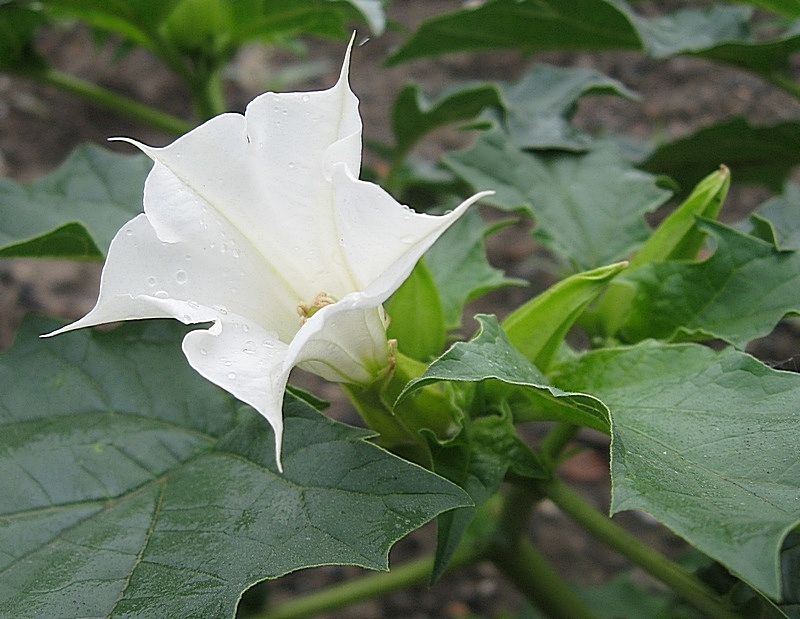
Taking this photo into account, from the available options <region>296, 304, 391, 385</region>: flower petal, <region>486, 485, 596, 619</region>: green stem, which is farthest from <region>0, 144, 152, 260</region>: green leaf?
<region>486, 485, 596, 619</region>: green stem

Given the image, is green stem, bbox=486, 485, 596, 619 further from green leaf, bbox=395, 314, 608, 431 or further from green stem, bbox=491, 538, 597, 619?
green leaf, bbox=395, 314, 608, 431

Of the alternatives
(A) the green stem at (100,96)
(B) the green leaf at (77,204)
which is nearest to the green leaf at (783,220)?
(B) the green leaf at (77,204)

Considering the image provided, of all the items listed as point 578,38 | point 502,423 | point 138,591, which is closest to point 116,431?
point 138,591

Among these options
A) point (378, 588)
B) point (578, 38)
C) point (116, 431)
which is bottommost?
point (378, 588)

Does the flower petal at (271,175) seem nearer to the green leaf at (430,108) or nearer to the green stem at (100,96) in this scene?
the green leaf at (430,108)

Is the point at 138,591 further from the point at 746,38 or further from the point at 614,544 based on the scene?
the point at 746,38

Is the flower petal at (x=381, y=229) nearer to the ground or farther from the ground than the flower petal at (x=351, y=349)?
farther from the ground
